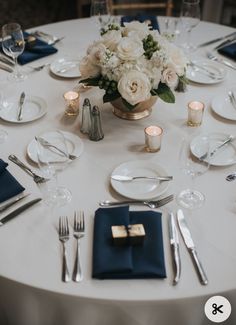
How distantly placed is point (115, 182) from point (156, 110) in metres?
0.43

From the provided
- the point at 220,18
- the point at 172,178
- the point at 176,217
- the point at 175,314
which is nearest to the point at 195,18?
the point at 172,178

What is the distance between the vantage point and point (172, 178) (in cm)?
116

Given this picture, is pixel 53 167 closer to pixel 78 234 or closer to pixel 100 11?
pixel 78 234

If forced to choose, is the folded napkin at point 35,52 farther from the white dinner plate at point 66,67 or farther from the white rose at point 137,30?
the white rose at point 137,30

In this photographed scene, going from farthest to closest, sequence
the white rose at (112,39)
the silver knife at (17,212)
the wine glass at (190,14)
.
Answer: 1. the wine glass at (190,14)
2. the white rose at (112,39)
3. the silver knife at (17,212)

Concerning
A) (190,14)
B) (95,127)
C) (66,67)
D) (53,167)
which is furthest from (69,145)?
(190,14)

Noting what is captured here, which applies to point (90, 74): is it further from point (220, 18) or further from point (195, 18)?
point (220, 18)

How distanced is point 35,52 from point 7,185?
858 millimetres

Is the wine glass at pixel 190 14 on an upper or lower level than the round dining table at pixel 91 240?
upper

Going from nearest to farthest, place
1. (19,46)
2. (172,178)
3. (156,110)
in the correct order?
(172,178) → (156,110) → (19,46)

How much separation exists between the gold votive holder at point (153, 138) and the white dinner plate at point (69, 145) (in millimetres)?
207

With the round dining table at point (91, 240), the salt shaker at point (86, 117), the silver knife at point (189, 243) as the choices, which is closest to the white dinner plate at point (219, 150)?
the round dining table at point (91, 240)

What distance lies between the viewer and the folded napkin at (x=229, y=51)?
175 cm

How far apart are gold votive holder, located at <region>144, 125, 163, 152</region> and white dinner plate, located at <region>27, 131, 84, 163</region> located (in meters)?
0.21
